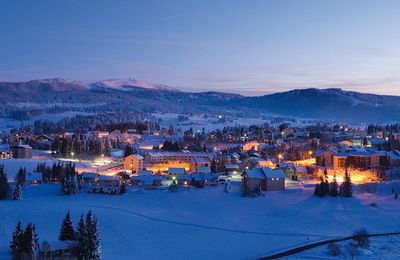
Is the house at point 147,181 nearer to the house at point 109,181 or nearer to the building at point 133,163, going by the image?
the house at point 109,181

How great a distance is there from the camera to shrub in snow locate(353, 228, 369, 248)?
25.7 metres

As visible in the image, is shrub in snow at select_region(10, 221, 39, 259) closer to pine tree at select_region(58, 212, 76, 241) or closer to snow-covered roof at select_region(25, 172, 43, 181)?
pine tree at select_region(58, 212, 76, 241)

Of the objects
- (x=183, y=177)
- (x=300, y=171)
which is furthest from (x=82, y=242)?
(x=300, y=171)

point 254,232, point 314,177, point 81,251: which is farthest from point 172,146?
point 81,251

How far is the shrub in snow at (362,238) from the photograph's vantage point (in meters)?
25.7

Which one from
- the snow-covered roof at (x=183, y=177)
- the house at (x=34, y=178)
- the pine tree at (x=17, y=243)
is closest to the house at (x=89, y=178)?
the house at (x=34, y=178)

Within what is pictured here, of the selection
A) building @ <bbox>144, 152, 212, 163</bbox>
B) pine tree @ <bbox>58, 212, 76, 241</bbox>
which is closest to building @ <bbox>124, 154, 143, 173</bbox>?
building @ <bbox>144, 152, 212, 163</bbox>

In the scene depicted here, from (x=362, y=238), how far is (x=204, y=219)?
31.2 ft

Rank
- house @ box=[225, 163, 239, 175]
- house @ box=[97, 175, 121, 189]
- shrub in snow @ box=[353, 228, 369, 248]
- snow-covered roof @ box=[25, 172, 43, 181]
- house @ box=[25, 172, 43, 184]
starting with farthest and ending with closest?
1. house @ box=[225, 163, 239, 175]
2. snow-covered roof @ box=[25, 172, 43, 181]
3. house @ box=[25, 172, 43, 184]
4. house @ box=[97, 175, 121, 189]
5. shrub in snow @ box=[353, 228, 369, 248]

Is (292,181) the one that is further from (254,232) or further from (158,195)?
(254,232)

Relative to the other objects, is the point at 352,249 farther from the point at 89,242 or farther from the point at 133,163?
the point at 133,163

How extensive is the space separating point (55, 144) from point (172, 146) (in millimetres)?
16095

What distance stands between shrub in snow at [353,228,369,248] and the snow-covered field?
0.77m

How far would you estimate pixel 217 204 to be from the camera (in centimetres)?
3581
